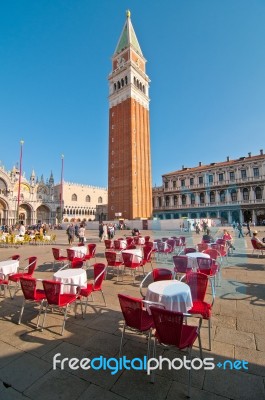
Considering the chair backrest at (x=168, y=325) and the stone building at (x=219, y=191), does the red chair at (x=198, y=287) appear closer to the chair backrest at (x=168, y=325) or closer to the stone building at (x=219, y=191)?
the chair backrest at (x=168, y=325)

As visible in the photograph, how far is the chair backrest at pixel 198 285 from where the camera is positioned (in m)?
3.98

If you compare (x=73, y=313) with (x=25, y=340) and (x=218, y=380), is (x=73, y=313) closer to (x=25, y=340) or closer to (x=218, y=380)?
(x=25, y=340)

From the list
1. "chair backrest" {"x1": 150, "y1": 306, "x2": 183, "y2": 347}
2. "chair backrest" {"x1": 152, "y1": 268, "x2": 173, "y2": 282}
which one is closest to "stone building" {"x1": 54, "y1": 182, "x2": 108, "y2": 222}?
"chair backrest" {"x1": 152, "y1": 268, "x2": 173, "y2": 282}

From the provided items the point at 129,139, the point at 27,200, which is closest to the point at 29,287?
the point at 129,139

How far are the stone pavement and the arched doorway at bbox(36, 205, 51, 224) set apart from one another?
59870 mm

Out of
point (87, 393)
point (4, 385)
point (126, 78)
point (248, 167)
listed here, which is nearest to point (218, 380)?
point (87, 393)

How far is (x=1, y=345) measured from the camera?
339 cm

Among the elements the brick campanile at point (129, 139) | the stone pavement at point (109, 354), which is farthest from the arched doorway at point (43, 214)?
the stone pavement at point (109, 354)

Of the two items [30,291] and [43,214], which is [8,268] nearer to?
[30,291]

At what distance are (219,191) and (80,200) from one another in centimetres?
4223

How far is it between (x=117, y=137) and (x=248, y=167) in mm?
30781

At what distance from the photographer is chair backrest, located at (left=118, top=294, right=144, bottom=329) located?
9.37ft

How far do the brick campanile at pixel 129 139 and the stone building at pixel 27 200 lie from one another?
801 inches

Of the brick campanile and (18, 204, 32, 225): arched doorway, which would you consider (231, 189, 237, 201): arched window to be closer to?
the brick campanile
